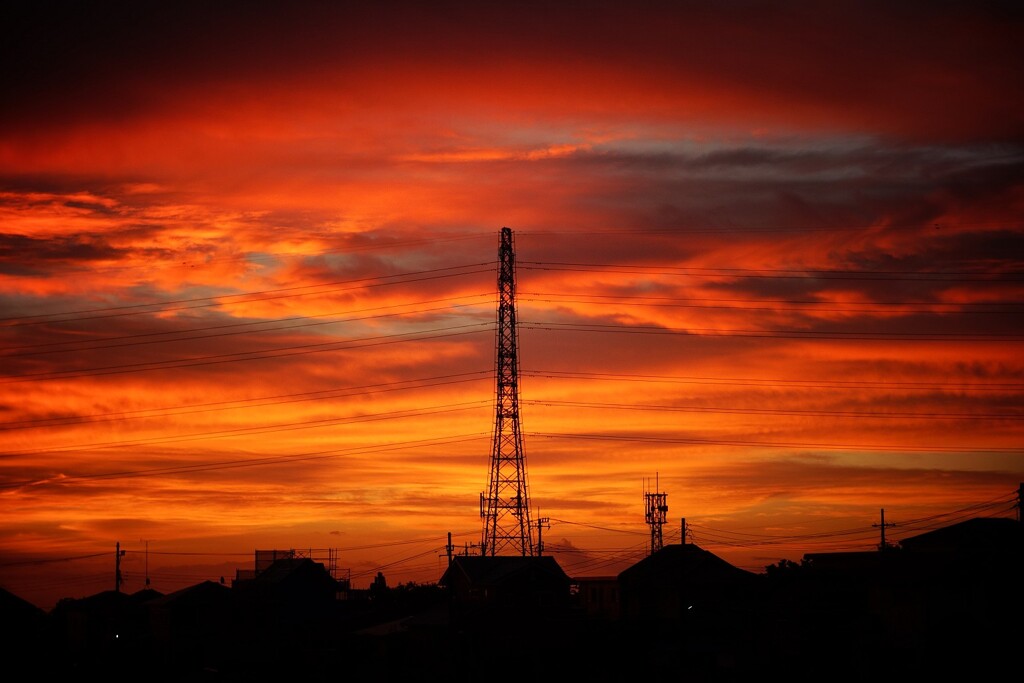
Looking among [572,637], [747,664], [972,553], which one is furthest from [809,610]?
[572,637]

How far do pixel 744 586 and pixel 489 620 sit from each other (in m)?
23.0

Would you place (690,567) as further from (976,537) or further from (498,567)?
(976,537)

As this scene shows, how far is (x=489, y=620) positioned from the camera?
7344cm

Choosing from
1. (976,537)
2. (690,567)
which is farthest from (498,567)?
(976,537)

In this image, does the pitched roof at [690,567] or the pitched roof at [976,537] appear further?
the pitched roof at [690,567]

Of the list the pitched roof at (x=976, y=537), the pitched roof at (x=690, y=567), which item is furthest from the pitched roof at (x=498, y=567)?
the pitched roof at (x=976, y=537)

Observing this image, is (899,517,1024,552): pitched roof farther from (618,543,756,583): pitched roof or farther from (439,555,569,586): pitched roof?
(439,555,569,586): pitched roof

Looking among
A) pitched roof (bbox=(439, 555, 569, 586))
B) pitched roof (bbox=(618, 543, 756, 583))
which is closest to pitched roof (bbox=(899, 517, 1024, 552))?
pitched roof (bbox=(618, 543, 756, 583))

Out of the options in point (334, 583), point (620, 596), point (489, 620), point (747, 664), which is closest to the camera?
point (747, 664)

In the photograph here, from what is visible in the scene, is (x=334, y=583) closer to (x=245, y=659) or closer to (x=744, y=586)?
(x=245, y=659)

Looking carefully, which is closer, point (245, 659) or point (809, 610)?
point (809, 610)

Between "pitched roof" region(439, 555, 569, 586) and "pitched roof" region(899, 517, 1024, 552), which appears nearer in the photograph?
"pitched roof" region(899, 517, 1024, 552)

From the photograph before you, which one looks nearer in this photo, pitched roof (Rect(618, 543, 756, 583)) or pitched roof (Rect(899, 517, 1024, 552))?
pitched roof (Rect(899, 517, 1024, 552))

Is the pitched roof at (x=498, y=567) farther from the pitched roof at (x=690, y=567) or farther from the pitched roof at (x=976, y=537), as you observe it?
the pitched roof at (x=976, y=537)
